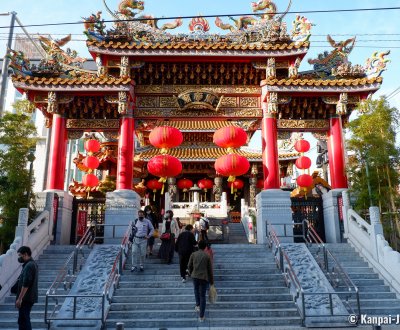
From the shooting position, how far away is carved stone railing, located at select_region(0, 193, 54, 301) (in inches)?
323

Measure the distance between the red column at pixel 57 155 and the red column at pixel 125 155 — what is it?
2.01m

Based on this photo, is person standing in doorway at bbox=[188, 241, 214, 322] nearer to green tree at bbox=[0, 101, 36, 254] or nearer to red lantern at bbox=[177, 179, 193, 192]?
green tree at bbox=[0, 101, 36, 254]

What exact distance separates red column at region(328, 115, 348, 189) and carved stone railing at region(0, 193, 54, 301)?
9559 mm

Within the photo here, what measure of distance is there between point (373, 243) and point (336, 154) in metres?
4.04

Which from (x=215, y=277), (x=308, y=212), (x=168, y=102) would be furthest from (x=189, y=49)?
(x=215, y=277)

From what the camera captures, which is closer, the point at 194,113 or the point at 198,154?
the point at 194,113

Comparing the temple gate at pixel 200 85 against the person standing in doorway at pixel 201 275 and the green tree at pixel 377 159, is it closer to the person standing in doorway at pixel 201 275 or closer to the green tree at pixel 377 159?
the green tree at pixel 377 159

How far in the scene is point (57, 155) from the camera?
488 inches

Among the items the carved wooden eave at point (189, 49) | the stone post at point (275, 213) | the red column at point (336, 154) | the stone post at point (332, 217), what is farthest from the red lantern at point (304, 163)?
the carved wooden eave at point (189, 49)

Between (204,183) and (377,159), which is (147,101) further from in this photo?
(204,183)

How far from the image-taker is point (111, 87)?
1235 cm


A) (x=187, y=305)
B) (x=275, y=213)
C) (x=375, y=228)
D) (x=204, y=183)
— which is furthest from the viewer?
(x=204, y=183)

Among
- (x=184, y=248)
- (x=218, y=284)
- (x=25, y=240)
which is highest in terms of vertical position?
(x=25, y=240)

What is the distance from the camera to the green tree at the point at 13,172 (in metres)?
11.2
